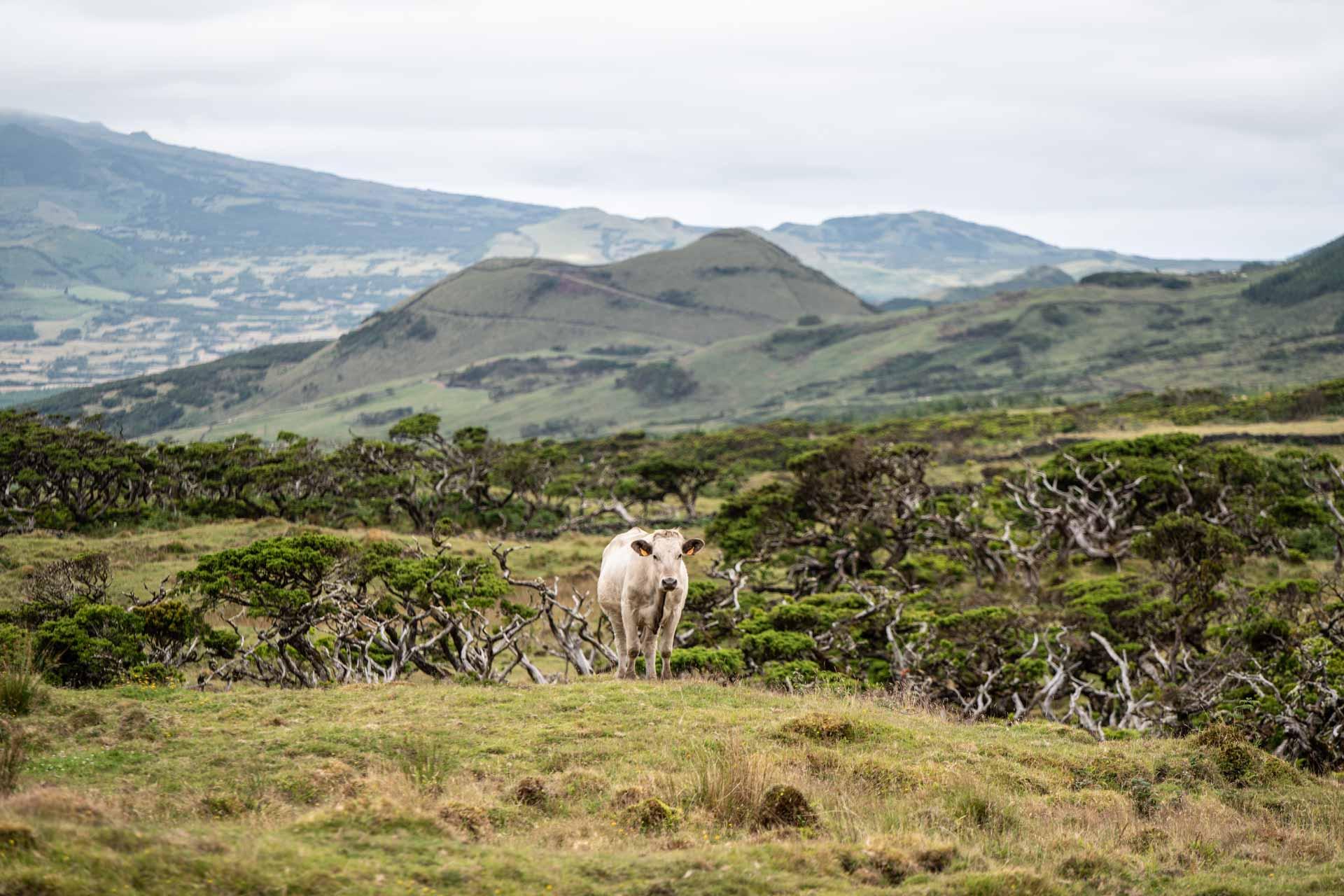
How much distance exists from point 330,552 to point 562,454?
114ft

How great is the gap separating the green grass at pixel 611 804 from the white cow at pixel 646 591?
2.52 metres

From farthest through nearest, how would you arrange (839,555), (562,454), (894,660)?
(562,454) → (839,555) → (894,660)

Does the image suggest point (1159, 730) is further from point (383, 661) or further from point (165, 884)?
point (165, 884)

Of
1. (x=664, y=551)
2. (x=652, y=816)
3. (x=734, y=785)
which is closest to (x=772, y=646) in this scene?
(x=664, y=551)

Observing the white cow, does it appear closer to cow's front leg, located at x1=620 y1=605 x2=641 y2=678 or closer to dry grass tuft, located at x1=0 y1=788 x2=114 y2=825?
cow's front leg, located at x1=620 y1=605 x2=641 y2=678

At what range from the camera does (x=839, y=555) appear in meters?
34.8

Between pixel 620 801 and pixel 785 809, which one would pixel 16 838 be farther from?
pixel 785 809

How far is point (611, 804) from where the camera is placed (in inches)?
378

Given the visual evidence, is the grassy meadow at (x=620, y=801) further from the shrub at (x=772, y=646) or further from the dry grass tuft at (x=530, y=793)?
the shrub at (x=772, y=646)

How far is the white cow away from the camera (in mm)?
16297

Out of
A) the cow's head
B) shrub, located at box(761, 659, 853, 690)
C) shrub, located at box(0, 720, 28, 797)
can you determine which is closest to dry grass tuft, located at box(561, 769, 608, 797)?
shrub, located at box(0, 720, 28, 797)

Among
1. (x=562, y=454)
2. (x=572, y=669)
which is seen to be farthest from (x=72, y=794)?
(x=562, y=454)

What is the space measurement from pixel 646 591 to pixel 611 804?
7.02m

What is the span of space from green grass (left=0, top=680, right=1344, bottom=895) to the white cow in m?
2.52
